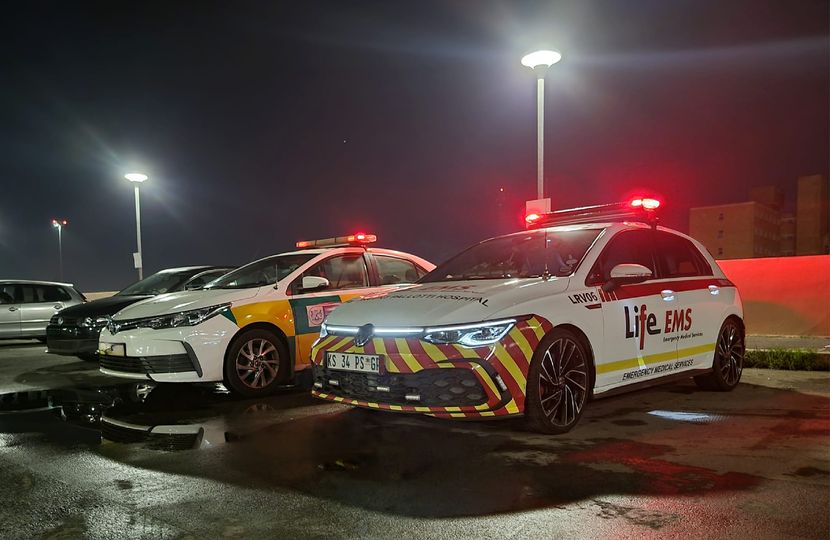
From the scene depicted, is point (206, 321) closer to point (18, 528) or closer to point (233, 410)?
point (233, 410)

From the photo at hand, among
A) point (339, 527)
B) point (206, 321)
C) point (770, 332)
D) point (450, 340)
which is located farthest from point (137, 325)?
point (770, 332)

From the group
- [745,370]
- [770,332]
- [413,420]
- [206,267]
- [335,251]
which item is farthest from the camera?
[770,332]

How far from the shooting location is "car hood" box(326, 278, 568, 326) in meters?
4.08

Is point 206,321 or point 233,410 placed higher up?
point 206,321

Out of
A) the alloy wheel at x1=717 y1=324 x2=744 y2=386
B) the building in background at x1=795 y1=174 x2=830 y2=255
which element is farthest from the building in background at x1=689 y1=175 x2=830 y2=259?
the alloy wheel at x1=717 y1=324 x2=744 y2=386

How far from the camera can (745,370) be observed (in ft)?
25.7

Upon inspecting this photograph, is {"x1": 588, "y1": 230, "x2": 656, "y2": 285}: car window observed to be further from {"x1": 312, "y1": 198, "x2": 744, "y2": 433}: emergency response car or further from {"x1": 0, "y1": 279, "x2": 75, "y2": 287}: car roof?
{"x1": 0, "y1": 279, "x2": 75, "y2": 287}: car roof

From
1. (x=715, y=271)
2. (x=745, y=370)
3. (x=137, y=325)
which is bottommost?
(x=745, y=370)

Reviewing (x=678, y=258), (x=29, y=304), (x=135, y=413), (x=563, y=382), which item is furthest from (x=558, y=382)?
(x=29, y=304)

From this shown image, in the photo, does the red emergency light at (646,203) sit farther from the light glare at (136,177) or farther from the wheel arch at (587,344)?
the light glare at (136,177)

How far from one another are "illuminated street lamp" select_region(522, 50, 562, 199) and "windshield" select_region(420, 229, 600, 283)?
5992mm

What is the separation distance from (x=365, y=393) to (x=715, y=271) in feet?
13.7

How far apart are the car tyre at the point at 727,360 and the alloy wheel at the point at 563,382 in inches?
90.9

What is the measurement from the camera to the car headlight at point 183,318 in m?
5.91
